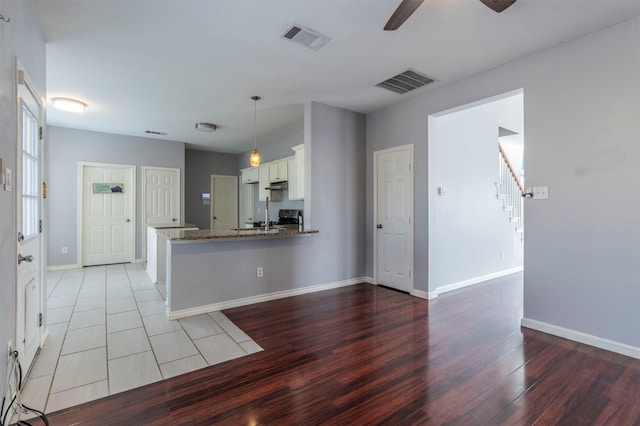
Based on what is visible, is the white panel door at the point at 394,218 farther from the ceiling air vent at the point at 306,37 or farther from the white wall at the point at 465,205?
the ceiling air vent at the point at 306,37

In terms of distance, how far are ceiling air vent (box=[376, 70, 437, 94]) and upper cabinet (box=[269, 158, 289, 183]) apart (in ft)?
8.82

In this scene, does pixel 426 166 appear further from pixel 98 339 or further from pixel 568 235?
pixel 98 339

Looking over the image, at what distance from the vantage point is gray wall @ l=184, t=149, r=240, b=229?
7.78 m

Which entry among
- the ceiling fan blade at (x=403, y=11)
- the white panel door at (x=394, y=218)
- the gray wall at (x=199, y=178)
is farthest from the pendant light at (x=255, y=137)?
the ceiling fan blade at (x=403, y=11)

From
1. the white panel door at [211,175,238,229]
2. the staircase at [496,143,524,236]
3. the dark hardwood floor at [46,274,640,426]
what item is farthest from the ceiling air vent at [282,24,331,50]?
the white panel door at [211,175,238,229]

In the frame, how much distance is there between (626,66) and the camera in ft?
8.23

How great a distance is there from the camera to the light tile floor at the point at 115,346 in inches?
81.0

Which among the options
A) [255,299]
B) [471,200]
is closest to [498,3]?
[471,200]

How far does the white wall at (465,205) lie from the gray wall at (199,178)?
5.91 metres

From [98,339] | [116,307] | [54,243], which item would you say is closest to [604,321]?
[98,339]

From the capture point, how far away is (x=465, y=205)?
465cm

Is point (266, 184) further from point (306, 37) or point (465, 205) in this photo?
point (306, 37)

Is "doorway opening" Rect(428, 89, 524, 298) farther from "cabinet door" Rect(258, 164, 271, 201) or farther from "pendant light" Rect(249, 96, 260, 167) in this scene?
"cabinet door" Rect(258, 164, 271, 201)

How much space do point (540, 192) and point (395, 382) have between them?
2294 mm
